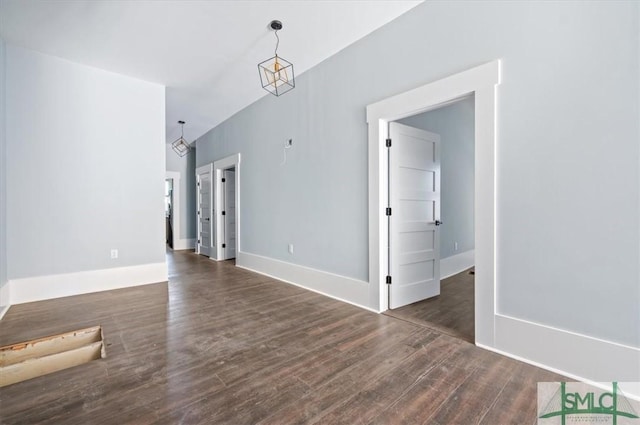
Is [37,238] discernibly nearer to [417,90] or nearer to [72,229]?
[72,229]

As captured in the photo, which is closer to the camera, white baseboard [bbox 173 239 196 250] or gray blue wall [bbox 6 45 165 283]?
gray blue wall [bbox 6 45 165 283]

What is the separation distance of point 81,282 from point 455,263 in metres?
5.55

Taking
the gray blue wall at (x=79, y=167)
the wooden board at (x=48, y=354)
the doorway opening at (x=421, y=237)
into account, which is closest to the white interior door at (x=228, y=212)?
the gray blue wall at (x=79, y=167)

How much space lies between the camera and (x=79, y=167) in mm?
3936

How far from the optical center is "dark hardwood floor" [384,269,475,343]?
8.84ft

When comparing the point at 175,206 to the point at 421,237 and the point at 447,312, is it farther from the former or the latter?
the point at 447,312

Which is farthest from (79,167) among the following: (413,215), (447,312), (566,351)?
(566,351)

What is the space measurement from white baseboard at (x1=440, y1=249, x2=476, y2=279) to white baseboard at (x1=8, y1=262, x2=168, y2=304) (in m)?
4.36

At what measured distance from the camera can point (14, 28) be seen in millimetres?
3088

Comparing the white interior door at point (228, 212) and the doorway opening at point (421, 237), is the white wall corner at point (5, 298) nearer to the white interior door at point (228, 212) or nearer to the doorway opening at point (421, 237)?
the white interior door at point (228, 212)

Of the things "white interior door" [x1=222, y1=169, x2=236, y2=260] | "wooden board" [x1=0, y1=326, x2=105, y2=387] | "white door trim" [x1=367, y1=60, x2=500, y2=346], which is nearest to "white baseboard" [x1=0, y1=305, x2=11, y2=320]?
"wooden board" [x1=0, y1=326, x2=105, y2=387]

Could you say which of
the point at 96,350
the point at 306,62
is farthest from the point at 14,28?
the point at 96,350

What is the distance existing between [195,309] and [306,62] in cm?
335

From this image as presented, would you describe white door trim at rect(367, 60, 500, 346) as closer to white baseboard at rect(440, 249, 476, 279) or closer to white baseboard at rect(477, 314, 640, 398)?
white baseboard at rect(477, 314, 640, 398)
